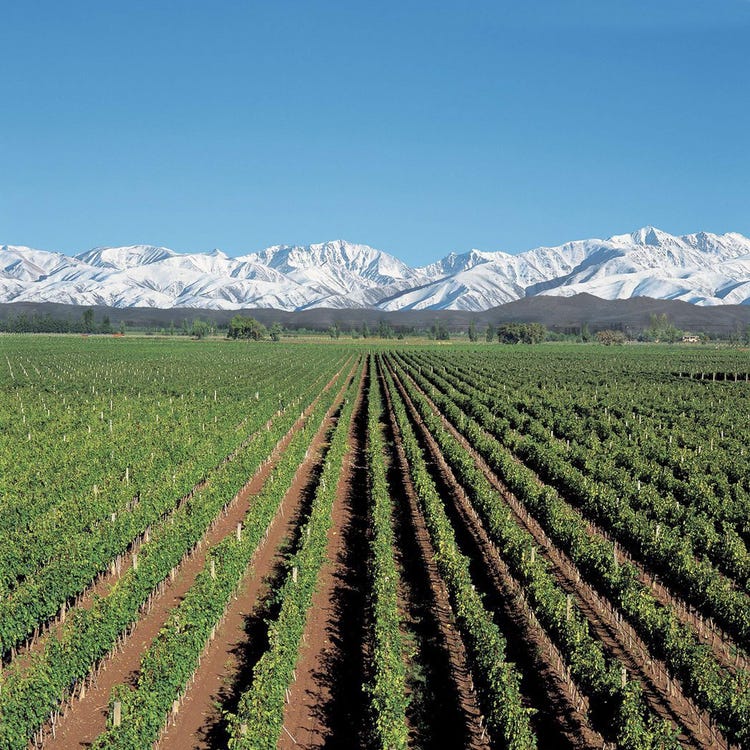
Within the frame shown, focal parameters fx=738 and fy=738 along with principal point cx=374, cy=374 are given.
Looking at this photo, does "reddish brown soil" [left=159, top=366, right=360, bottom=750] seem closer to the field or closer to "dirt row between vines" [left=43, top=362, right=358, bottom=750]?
the field

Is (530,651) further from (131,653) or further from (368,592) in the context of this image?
(131,653)

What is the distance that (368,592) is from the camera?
58.0 ft

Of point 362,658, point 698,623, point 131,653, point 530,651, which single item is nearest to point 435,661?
point 362,658

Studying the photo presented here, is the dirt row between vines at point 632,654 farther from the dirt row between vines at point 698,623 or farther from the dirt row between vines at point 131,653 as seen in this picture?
the dirt row between vines at point 131,653

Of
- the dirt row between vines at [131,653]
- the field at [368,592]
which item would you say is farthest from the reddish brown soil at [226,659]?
the dirt row between vines at [131,653]

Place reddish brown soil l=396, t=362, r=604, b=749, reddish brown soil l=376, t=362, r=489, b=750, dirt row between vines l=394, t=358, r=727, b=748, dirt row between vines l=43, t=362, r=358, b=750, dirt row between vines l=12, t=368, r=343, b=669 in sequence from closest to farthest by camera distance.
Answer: dirt row between vines l=43, t=362, r=358, b=750, reddish brown soil l=376, t=362, r=489, b=750, reddish brown soil l=396, t=362, r=604, b=749, dirt row between vines l=394, t=358, r=727, b=748, dirt row between vines l=12, t=368, r=343, b=669

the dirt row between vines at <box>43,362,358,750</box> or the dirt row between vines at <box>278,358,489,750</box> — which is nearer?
the dirt row between vines at <box>43,362,358,750</box>

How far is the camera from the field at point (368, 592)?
39.5 ft

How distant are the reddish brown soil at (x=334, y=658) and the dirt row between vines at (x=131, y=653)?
210 centimetres

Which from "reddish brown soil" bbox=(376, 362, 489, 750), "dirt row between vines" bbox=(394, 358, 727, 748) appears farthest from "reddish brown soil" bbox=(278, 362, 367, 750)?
"dirt row between vines" bbox=(394, 358, 727, 748)

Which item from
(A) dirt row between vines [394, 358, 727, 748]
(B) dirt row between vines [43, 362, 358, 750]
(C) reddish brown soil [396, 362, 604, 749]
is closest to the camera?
(B) dirt row between vines [43, 362, 358, 750]

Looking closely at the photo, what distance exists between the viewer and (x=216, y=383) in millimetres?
61094

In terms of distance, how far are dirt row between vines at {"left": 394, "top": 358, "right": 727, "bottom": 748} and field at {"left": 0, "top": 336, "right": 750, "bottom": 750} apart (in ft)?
0.19

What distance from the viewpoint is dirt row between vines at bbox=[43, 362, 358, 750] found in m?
12.0
